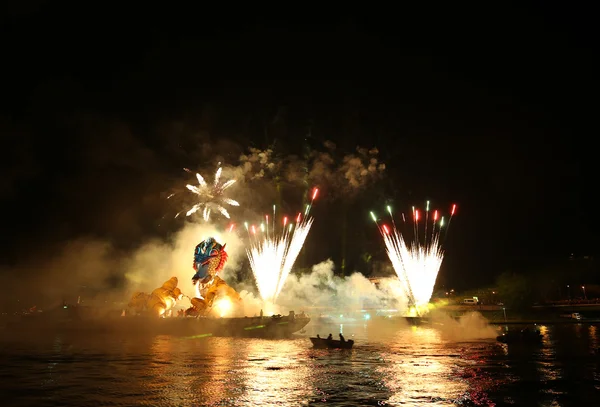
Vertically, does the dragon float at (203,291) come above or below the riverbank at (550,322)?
above

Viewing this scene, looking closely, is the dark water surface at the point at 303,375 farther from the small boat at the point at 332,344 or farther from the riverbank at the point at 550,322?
the riverbank at the point at 550,322

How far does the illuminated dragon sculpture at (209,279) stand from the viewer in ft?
197

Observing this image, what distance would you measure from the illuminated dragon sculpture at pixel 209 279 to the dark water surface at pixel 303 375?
1588 cm

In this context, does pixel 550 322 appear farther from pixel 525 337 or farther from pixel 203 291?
pixel 203 291

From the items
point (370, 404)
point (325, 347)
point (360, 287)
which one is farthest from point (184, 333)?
point (360, 287)

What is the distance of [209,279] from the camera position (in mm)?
62688

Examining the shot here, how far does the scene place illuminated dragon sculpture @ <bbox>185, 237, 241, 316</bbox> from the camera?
5991 cm

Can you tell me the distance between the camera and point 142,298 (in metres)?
65.2

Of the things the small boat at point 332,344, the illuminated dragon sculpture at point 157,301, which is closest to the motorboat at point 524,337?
the small boat at point 332,344

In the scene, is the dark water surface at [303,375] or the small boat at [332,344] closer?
the dark water surface at [303,375]

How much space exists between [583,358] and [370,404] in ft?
77.6

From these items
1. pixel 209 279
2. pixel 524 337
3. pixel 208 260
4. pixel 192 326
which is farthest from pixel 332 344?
pixel 208 260

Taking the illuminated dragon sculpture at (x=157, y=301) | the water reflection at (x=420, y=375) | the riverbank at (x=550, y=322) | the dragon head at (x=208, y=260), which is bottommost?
the water reflection at (x=420, y=375)

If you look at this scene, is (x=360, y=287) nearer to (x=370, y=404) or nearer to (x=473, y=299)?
(x=473, y=299)
